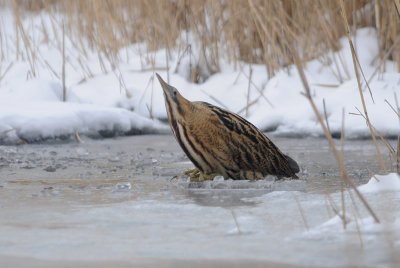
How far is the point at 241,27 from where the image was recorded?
9.33 metres

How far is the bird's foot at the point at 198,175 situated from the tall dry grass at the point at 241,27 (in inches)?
111

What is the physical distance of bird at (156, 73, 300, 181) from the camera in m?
5.33

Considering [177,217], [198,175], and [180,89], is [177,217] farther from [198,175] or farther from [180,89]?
[180,89]

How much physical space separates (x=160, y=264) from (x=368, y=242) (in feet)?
2.41

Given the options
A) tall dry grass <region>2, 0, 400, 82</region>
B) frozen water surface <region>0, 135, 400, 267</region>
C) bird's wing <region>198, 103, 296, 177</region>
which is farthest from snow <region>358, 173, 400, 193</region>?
tall dry grass <region>2, 0, 400, 82</region>

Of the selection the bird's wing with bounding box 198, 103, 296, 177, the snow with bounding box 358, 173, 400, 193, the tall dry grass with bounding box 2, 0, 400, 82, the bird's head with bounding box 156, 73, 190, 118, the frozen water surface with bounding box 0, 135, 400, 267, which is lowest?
the frozen water surface with bounding box 0, 135, 400, 267

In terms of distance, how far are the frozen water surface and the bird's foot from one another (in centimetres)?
7

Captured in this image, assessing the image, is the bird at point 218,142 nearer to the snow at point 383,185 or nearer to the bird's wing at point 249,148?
the bird's wing at point 249,148

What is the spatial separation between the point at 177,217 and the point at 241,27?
17.3 feet

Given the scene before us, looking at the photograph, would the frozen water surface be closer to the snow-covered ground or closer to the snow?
the snow

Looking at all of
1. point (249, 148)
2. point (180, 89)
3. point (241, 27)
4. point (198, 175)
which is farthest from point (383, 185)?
point (241, 27)

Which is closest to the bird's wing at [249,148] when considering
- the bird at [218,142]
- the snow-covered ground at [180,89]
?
the bird at [218,142]

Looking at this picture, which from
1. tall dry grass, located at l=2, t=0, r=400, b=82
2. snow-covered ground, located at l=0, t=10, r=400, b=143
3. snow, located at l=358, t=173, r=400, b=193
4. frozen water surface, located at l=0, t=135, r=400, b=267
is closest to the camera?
frozen water surface, located at l=0, t=135, r=400, b=267

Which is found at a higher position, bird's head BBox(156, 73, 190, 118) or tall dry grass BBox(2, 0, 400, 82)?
tall dry grass BBox(2, 0, 400, 82)
